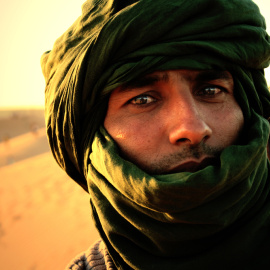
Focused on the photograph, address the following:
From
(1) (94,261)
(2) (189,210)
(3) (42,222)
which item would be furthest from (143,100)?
(3) (42,222)

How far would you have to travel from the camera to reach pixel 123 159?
163 centimetres

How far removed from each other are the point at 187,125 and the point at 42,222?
9633mm

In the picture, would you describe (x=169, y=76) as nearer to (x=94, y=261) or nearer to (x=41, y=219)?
(x=94, y=261)

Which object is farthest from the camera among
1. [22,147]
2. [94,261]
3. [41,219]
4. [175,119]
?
[22,147]

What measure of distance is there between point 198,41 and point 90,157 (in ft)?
2.91

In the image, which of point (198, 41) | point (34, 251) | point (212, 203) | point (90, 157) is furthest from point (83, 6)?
point (34, 251)

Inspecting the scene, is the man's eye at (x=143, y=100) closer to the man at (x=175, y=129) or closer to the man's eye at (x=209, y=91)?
the man at (x=175, y=129)

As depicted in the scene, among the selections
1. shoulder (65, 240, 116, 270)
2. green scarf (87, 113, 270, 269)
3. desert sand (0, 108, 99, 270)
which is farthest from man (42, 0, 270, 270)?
desert sand (0, 108, 99, 270)

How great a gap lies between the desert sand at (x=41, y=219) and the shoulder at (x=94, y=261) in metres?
5.40

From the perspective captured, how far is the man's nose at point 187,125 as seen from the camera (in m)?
1.56

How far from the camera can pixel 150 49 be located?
1677 mm

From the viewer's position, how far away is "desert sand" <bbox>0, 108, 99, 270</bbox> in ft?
26.0

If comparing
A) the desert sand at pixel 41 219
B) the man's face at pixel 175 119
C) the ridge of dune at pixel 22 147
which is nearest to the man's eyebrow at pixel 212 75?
the man's face at pixel 175 119

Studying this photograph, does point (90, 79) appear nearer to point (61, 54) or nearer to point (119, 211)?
point (61, 54)
